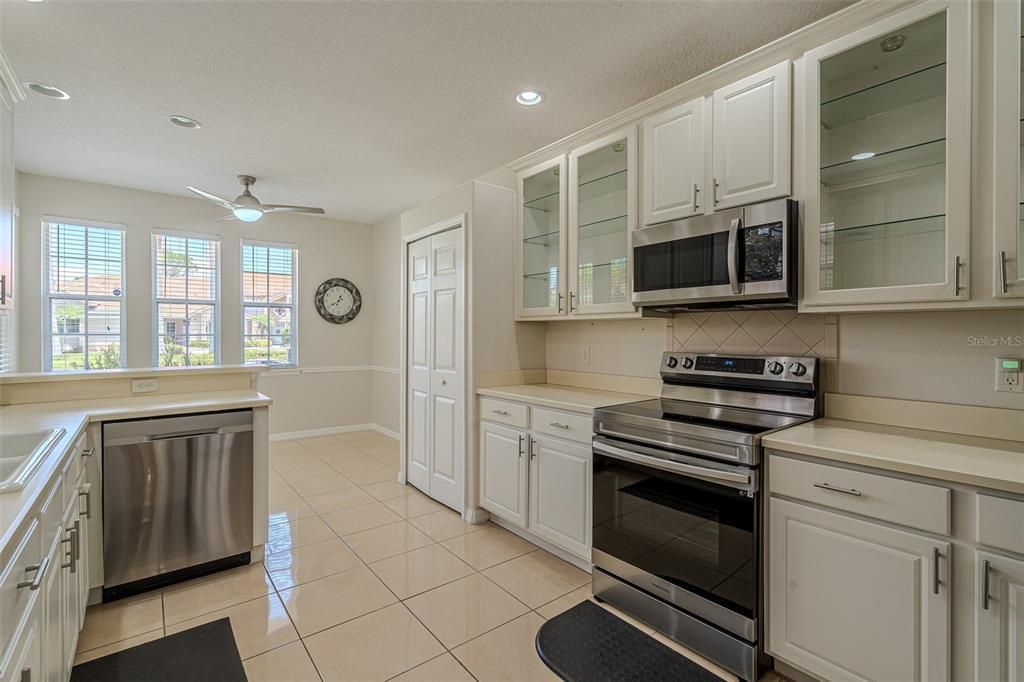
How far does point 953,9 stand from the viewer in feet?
5.42

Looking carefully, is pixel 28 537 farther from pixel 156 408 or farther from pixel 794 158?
pixel 794 158


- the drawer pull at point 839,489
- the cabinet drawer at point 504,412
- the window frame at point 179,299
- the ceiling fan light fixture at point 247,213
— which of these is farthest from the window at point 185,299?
the drawer pull at point 839,489

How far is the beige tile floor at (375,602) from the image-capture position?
1.95 metres

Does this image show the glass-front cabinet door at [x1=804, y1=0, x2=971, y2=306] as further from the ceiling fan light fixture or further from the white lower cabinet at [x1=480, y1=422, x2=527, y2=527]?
the ceiling fan light fixture

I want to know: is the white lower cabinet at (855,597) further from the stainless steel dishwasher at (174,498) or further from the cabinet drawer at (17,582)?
the stainless steel dishwasher at (174,498)

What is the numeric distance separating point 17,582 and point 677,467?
6.72 ft

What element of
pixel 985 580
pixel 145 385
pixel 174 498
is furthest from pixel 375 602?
pixel 985 580

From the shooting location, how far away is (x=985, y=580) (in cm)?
136

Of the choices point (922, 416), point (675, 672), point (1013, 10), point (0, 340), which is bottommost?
point (675, 672)

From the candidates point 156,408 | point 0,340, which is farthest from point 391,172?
point 0,340

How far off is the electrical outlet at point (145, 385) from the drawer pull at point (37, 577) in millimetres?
1701

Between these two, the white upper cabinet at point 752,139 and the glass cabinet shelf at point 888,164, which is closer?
the glass cabinet shelf at point 888,164

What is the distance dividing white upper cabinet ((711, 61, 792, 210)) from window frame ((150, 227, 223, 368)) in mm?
5158

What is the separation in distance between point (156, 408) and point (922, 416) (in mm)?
3515
